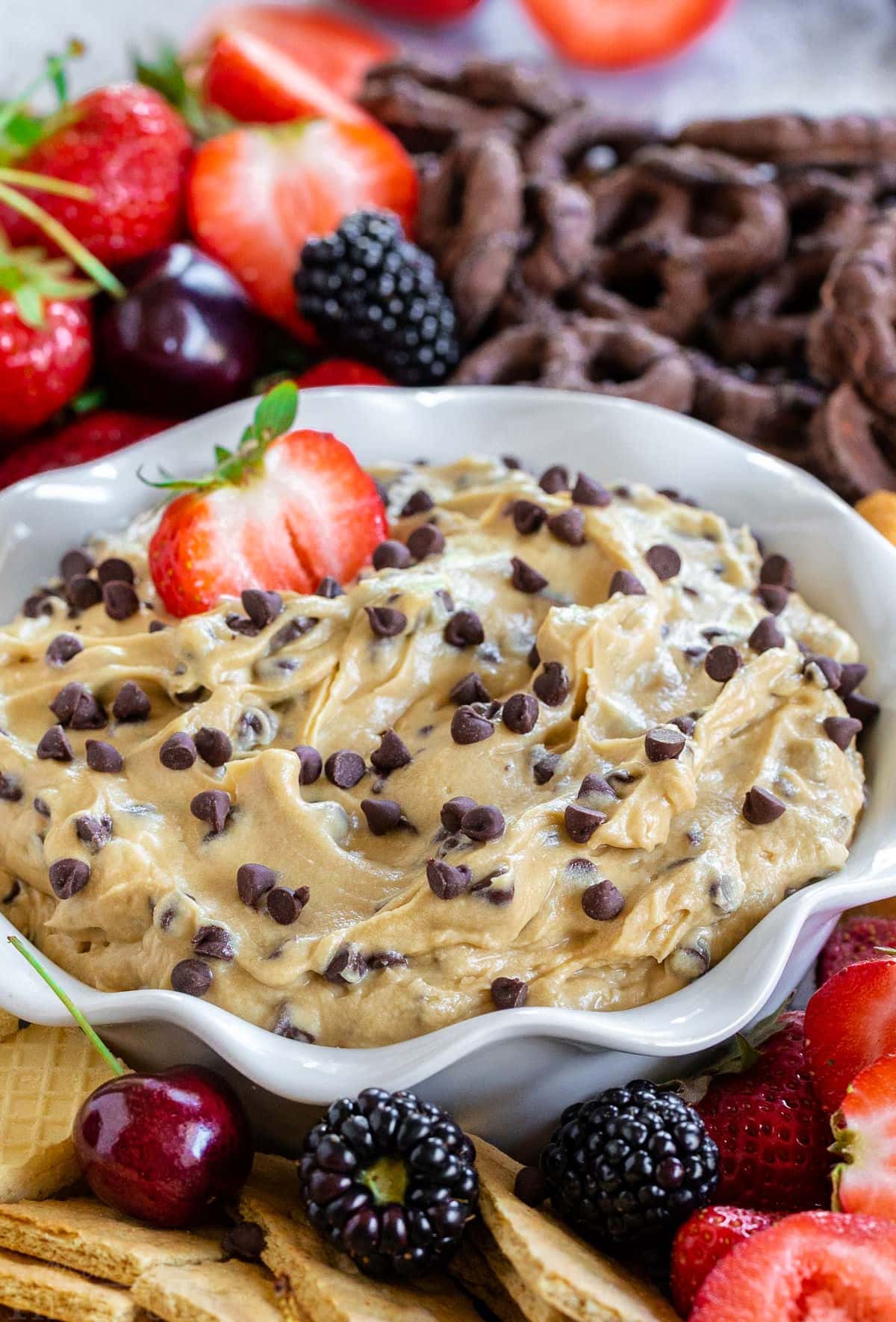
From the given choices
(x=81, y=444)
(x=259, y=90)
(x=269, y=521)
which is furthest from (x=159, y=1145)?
(x=259, y=90)

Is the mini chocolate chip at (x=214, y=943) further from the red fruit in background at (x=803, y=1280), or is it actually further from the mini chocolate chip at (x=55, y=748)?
the red fruit in background at (x=803, y=1280)

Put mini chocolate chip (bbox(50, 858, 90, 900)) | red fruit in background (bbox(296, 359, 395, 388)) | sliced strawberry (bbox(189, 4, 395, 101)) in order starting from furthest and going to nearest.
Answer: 1. sliced strawberry (bbox(189, 4, 395, 101))
2. red fruit in background (bbox(296, 359, 395, 388))
3. mini chocolate chip (bbox(50, 858, 90, 900))

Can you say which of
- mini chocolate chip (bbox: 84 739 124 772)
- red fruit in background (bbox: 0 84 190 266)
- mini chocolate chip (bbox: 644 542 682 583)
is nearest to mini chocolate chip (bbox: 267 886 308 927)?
mini chocolate chip (bbox: 84 739 124 772)

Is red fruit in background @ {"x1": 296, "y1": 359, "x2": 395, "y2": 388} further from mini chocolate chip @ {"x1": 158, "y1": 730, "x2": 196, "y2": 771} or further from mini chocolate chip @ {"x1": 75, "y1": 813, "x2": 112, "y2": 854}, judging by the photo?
mini chocolate chip @ {"x1": 75, "y1": 813, "x2": 112, "y2": 854}

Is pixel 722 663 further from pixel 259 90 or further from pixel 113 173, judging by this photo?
pixel 259 90

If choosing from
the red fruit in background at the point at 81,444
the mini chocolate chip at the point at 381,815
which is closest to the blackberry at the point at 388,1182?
the mini chocolate chip at the point at 381,815

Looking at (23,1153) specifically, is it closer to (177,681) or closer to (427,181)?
(177,681)

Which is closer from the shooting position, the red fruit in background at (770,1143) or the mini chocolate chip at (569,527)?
the red fruit in background at (770,1143)
